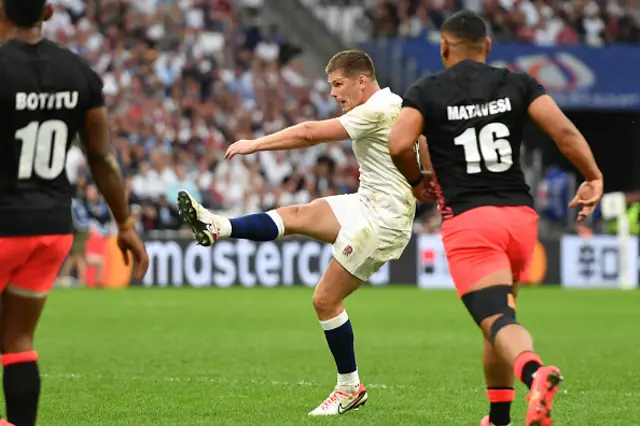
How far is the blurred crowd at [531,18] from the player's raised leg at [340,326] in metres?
21.4

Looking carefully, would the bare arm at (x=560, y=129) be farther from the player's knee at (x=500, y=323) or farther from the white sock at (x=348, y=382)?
the white sock at (x=348, y=382)

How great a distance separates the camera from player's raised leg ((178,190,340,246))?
340 inches

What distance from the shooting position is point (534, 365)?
606cm

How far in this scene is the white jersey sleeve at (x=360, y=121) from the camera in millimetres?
8266

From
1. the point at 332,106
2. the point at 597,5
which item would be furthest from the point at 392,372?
the point at 597,5

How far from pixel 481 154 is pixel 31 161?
2.32m

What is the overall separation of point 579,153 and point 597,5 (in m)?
27.2

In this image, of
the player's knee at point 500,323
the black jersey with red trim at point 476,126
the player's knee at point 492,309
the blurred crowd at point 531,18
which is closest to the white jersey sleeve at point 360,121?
the black jersey with red trim at point 476,126

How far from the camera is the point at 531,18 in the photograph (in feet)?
105

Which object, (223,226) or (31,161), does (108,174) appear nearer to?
(31,161)

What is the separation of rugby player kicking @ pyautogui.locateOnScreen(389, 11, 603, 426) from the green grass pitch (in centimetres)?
178

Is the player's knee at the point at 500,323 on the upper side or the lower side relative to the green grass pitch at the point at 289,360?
upper

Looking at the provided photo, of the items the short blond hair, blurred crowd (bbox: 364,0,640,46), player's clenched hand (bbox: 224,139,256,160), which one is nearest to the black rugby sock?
player's clenched hand (bbox: 224,139,256,160)

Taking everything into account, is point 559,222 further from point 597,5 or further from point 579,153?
point 579,153
